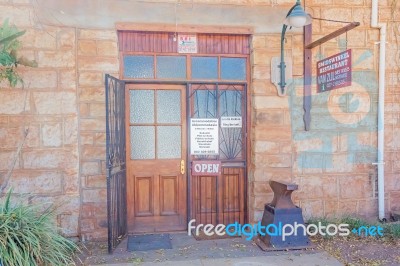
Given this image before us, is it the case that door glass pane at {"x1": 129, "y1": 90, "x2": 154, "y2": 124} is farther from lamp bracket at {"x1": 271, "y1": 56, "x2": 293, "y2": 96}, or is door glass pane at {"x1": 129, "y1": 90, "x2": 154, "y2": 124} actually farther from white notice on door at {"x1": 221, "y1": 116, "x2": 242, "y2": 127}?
lamp bracket at {"x1": 271, "y1": 56, "x2": 293, "y2": 96}

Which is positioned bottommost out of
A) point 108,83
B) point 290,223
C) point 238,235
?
point 238,235

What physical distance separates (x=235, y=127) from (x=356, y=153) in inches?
71.9

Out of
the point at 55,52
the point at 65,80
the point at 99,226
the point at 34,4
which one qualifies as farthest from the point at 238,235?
the point at 34,4

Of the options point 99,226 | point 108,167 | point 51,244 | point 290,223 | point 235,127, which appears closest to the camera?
point 51,244

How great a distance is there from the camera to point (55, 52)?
4418 mm

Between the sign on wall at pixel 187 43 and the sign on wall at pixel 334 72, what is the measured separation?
1745 mm

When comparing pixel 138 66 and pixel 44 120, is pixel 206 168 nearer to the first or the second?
pixel 138 66

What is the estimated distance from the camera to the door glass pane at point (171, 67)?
4.78 metres

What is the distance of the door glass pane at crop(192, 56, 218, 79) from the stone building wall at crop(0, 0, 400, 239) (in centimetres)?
54

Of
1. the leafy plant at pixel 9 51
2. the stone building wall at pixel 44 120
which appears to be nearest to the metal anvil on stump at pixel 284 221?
the stone building wall at pixel 44 120

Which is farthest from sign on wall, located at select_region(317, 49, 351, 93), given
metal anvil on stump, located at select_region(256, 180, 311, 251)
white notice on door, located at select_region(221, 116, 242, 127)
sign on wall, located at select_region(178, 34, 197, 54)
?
sign on wall, located at select_region(178, 34, 197, 54)

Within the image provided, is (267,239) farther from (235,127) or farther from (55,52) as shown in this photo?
(55,52)

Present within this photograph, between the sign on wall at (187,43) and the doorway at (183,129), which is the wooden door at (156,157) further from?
the sign on wall at (187,43)

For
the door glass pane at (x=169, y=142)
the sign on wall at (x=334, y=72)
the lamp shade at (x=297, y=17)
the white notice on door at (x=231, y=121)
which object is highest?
the lamp shade at (x=297, y=17)
